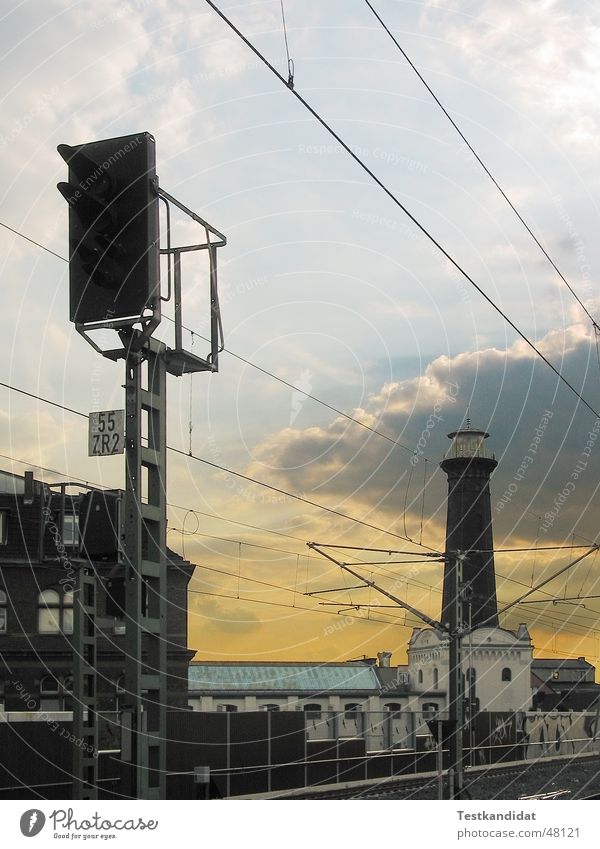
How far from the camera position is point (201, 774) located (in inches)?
404

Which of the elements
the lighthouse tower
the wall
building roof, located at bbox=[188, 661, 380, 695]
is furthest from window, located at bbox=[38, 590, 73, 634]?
the lighthouse tower

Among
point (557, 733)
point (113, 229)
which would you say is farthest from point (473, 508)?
point (113, 229)

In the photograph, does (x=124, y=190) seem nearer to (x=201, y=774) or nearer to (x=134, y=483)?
(x=134, y=483)

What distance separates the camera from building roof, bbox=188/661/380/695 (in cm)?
6612

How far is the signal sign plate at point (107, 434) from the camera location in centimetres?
900

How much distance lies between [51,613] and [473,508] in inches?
1507

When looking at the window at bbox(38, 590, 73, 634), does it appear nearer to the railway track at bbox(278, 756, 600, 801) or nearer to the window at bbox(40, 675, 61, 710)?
the window at bbox(40, 675, 61, 710)

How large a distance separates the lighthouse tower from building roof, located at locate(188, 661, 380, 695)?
8890 millimetres

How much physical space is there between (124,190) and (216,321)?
185cm

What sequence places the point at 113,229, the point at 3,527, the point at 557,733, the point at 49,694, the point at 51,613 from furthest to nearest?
the point at 557,733 → the point at 3,527 → the point at 51,613 → the point at 49,694 → the point at 113,229

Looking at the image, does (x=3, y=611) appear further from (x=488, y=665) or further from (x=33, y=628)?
(x=488, y=665)

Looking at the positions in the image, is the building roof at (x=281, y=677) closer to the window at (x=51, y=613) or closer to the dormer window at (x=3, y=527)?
the window at (x=51, y=613)

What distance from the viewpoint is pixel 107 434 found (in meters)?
9.07
